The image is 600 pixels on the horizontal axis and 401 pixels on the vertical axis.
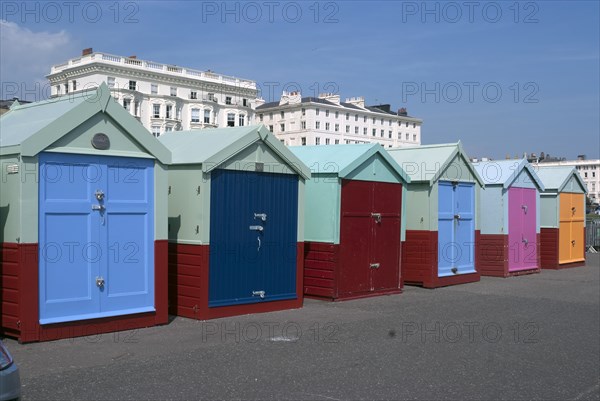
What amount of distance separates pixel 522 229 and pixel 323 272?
968 centimetres

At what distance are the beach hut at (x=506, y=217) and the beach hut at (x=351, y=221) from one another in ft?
19.4

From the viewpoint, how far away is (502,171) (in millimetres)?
20547

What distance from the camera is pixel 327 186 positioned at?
1371 centimetres

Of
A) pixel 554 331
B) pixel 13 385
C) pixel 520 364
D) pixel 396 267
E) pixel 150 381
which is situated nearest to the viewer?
pixel 13 385

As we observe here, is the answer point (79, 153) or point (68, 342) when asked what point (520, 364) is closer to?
point (68, 342)

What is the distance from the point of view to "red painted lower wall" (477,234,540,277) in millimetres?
20125

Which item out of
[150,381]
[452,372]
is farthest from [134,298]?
[452,372]

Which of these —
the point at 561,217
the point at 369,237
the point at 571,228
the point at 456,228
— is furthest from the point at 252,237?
→ the point at 571,228

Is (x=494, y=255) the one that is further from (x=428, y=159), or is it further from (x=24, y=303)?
(x=24, y=303)

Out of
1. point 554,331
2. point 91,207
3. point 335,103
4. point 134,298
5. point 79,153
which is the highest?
point 335,103

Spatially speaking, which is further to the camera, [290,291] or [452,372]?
[290,291]

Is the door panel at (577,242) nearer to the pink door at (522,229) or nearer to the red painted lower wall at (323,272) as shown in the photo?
the pink door at (522,229)

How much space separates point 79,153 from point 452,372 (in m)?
5.61

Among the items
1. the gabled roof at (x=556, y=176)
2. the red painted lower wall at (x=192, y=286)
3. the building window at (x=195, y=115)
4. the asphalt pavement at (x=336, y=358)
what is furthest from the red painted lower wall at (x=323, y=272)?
the building window at (x=195, y=115)
